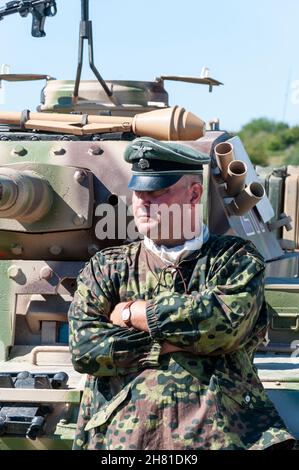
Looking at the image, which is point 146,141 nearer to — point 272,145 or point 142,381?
point 142,381

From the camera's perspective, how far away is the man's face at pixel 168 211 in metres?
4.80

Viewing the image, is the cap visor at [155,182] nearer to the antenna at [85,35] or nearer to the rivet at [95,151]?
the rivet at [95,151]

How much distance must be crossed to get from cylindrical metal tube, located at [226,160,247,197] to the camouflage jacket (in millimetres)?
2263

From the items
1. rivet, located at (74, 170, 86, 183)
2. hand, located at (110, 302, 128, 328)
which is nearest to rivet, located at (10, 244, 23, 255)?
rivet, located at (74, 170, 86, 183)

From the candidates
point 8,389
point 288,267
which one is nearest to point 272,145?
point 288,267

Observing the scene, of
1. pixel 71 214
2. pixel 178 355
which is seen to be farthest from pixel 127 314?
pixel 71 214

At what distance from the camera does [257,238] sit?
832cm

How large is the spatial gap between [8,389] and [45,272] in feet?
4.98

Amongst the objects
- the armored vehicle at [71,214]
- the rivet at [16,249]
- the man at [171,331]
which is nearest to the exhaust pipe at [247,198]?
the armored vehicle at [71,214]

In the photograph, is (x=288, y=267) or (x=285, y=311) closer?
(x=285, y=311)

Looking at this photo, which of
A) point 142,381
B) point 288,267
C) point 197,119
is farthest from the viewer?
point 288,267

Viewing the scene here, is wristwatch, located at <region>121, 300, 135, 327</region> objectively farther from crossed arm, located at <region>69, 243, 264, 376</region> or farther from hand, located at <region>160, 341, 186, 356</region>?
hand, located at <region>160, 341, 186, 356</region>

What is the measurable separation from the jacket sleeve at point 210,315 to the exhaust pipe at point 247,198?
102 inches

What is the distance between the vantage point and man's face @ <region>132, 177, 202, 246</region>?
480 centimetres
